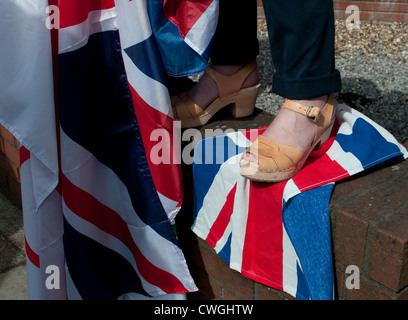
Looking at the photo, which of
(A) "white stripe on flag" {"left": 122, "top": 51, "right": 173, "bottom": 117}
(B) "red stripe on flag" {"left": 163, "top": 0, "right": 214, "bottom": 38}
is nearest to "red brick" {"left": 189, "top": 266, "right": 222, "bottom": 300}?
(A) "white stripe on flag" {"left": 122, "top": 51, "right": 173, "bottom": 117}

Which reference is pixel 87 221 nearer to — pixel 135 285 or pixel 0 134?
pixel 135 285

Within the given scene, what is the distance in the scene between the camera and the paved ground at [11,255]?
7.10 ft

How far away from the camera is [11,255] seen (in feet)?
7.79

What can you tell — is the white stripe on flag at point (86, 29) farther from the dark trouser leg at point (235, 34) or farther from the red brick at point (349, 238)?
the red brick at point (349, 238)

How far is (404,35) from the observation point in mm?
3740

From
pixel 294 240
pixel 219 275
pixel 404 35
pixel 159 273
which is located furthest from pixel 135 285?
pixel 404 35

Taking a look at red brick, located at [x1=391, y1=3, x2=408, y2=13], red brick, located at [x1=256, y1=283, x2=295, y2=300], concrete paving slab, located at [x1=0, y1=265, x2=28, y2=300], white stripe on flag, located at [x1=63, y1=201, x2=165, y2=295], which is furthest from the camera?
red brick, located at [x1=391, y1=3, x2=408, y2=13]

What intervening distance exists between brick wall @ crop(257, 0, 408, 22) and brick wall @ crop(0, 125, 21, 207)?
9.87 feet

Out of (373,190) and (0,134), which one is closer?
(373,190)

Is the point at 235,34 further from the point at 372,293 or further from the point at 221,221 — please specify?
the point at 372,293

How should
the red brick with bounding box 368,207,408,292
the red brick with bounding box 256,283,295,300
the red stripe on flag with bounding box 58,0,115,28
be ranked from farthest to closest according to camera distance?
1. the red brick with bounding box 256,283,295,300
2. the red stripe on flag with bounding box 58,0,115,28
3. the red brick with bounding box 368,207,408,292

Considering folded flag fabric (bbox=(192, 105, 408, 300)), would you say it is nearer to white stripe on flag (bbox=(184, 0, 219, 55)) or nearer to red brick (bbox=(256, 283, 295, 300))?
red brick (bbox=(256, 283, 295, 300))

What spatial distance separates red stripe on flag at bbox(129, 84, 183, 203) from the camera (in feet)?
4.89
